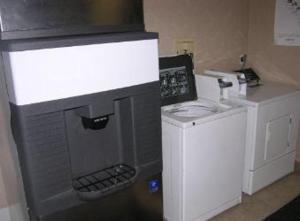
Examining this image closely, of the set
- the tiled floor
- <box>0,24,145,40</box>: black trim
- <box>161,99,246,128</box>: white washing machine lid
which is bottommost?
the tiled floor

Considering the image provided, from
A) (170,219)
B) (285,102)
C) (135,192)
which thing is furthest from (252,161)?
(135,192)

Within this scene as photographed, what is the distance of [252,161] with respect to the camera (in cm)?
216

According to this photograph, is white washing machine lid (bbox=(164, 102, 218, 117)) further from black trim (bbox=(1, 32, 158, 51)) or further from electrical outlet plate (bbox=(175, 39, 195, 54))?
black trim (bbox=(1, 32, 158, 51))

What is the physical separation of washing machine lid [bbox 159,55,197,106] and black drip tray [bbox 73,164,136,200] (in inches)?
Result: 34.0

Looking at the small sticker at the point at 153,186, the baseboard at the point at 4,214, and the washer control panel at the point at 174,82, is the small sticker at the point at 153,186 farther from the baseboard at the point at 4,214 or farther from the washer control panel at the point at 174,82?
the baseboard at the point at 4,214

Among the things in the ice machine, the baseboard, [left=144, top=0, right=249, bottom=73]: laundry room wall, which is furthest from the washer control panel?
the baseboard

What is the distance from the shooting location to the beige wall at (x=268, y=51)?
2.48 m

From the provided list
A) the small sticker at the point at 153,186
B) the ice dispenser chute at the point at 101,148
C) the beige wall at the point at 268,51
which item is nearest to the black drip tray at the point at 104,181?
the ice dispenser chute at the point at 101,148

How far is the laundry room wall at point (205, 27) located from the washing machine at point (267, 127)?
23 centimetres

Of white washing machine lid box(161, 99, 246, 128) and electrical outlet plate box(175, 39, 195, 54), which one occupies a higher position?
electrical outlet plate box(175, 39, 195, 54)

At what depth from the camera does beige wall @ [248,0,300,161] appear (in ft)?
8.13

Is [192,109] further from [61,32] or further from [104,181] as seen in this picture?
[61,32]

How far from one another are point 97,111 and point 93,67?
17 centimetres

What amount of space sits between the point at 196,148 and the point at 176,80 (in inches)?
22.6
